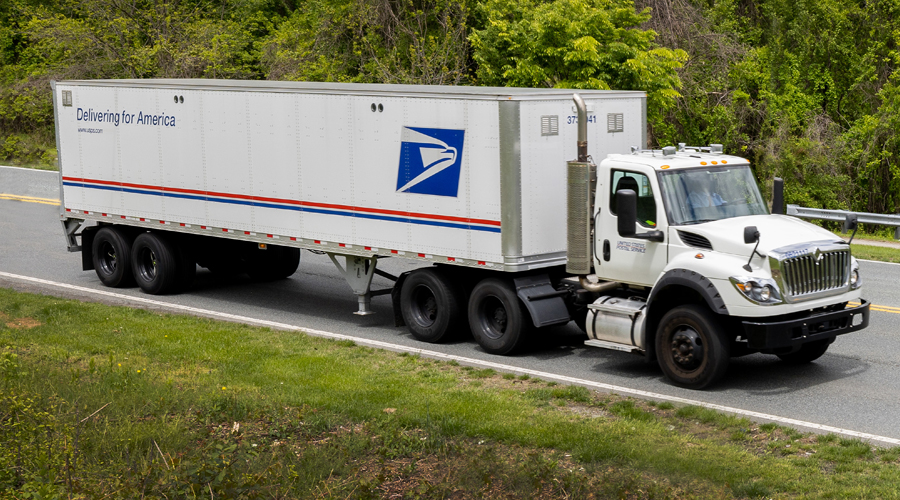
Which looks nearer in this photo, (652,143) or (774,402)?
(774,402)

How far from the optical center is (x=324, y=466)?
8000mm

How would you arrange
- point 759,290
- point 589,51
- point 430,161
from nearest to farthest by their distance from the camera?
point 759,290
point 430,161
point 589,51

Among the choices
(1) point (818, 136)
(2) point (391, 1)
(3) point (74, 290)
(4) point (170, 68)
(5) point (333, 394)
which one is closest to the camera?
(5) point (333, 394)

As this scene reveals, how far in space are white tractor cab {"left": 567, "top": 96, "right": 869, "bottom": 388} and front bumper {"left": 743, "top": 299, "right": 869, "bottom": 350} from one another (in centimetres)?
1

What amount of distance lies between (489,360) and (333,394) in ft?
9.08

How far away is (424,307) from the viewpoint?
13.7 metres

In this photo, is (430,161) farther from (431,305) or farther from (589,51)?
(589,51)

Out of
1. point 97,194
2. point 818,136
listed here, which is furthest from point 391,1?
point 97,194

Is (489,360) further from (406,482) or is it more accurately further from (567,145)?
(406,482)

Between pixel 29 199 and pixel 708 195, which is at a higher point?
pixel 708 195

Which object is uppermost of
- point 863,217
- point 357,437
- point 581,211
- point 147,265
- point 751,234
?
point 581,211

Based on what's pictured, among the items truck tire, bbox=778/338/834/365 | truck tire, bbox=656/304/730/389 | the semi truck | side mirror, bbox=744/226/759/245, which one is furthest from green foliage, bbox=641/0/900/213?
side mirror, bbox=744/226/759/245

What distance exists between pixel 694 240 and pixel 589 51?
41.0 feet

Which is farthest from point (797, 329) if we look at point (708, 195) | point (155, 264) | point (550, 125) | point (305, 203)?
point (155, 264)
